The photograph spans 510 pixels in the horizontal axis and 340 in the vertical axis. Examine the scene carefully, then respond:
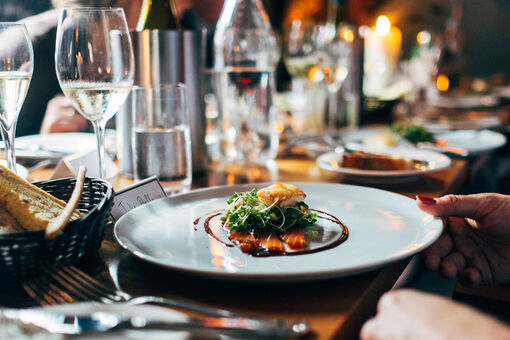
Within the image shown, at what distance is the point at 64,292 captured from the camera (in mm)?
541

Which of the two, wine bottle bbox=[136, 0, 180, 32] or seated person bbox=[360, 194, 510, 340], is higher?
wine bottle bbox=[136, 0, 180, 32]

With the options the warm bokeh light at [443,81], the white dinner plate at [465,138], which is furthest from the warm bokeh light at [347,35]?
the warm bokeh light at [443,81]

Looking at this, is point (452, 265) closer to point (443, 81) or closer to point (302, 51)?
point (302, 51)

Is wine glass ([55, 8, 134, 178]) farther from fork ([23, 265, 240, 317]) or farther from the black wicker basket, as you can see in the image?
fork ([23, 265, 240, 317])

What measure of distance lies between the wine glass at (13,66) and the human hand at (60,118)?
0.73 m

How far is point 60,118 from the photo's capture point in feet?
5.15

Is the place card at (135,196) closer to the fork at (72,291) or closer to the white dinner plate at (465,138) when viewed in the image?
the fork at (72,291)

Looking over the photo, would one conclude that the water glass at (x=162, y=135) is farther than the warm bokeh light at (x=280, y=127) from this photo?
No

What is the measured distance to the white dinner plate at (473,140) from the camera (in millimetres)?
1460

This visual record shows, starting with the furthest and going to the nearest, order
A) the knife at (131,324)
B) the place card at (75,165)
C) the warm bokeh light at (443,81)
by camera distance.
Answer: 1. the warm bokeh light at (443,81)
2. the place card at (75,165)
3. the knife at (131,324)

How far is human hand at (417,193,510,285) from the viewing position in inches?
32.5

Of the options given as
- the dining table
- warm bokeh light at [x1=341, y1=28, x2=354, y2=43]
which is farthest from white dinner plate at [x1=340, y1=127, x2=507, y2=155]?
the dining table

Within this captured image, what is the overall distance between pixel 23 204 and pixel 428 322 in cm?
48

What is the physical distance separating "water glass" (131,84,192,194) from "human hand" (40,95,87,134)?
62 centimetres
